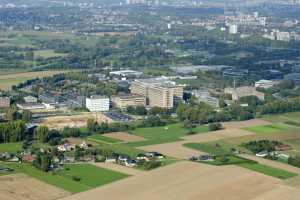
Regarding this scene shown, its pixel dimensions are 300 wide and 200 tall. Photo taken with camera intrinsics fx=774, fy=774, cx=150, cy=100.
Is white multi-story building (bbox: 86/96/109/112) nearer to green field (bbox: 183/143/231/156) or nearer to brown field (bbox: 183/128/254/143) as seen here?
brown field (bbox: 183/128/254/143)

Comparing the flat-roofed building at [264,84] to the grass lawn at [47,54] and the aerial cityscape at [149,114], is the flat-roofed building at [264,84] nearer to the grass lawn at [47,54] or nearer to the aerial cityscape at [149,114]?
the aerial cityscape at [149,114]

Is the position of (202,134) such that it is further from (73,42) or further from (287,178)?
(73,42)

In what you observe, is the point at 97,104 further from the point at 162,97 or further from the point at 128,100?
the point at 162,97

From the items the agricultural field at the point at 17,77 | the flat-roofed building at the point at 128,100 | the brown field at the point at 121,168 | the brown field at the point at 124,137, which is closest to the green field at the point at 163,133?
the brown field at the point at 124,137

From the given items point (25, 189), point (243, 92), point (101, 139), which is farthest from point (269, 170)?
point (243, 92)

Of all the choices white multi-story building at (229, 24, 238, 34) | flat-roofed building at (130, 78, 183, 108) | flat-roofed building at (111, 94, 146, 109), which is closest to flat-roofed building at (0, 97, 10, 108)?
flat-roofed building at (111, 94, 146, 109)

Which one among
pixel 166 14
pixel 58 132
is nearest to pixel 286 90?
pixel 58 132
